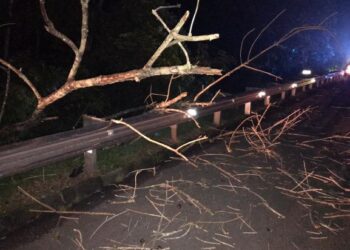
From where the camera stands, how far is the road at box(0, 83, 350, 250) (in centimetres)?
407

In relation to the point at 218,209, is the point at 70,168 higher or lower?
higher

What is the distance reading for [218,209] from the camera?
4879mm

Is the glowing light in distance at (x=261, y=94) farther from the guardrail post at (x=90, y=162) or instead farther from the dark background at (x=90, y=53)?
the guardrail post at (x=90, y=162)

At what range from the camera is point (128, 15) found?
38.6 feet

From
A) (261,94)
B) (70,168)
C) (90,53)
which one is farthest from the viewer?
(261,94)

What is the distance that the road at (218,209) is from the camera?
13.3ft

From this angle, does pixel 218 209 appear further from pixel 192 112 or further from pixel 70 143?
pixel 192 112

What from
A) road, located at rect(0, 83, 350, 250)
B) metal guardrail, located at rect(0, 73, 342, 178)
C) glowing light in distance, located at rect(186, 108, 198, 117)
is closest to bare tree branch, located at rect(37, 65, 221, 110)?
metal guardrail, located at rect(0, 73, 342, 178)

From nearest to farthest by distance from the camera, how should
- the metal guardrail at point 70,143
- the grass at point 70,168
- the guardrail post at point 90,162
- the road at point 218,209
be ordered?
the road at point 218,209 < the metal guardrail at point 70,143 < the grass at point 70,168 < the guardrail post at point 90,162

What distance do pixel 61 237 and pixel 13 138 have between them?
106 inches

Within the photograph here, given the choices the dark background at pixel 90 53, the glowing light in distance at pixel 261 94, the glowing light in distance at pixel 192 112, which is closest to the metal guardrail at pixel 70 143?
the glowing light in distance at pixel 192 112

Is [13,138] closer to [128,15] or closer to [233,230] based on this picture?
[233,230]

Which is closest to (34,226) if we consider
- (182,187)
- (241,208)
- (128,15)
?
(182,187)

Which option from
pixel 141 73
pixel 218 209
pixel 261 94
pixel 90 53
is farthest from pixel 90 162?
pixel 261 94
